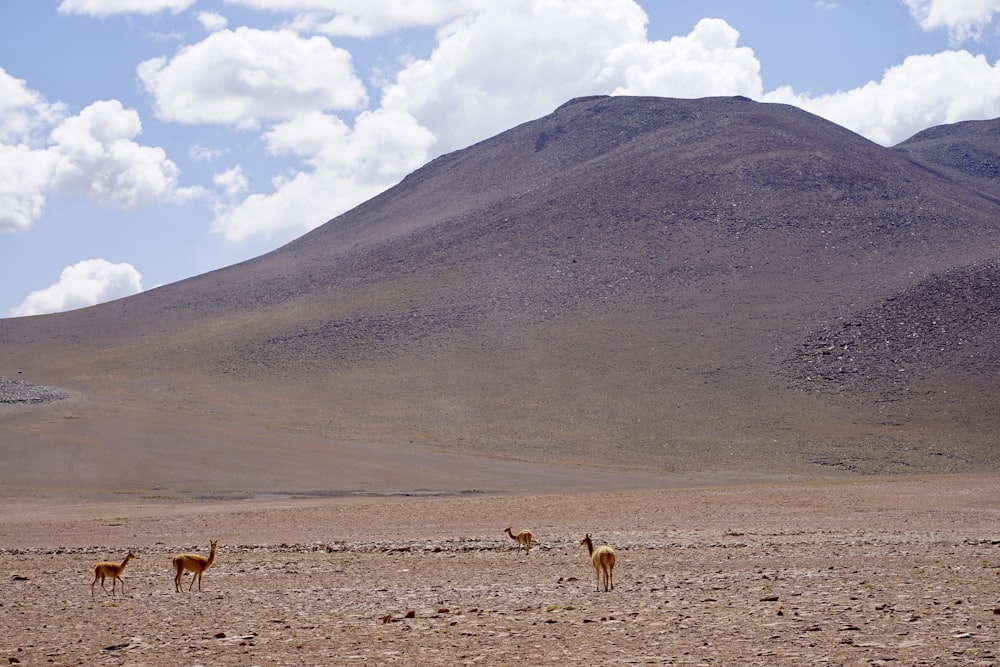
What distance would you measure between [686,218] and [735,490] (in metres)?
52.3

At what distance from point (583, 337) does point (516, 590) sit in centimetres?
5261

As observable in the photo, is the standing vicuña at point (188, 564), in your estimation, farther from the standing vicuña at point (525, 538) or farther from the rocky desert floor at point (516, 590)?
the standing vicuña at point (525, 538)

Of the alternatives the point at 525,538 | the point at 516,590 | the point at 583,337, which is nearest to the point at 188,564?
the point at 516,590

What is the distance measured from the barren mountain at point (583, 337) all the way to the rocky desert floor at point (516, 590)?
1581cm

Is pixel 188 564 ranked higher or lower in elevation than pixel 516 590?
higher

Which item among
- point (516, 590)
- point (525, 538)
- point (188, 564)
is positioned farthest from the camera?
point (525, 538)

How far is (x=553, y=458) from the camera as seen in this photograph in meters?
45.8

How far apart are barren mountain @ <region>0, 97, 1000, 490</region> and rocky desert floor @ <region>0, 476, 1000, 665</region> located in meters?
15.8

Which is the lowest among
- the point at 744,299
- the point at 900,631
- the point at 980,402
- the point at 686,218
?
the point at 900,631

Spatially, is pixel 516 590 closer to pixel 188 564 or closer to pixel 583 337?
pixel 188 564

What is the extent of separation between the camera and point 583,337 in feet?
215

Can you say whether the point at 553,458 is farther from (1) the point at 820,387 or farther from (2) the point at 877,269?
(2) the point at 877,269

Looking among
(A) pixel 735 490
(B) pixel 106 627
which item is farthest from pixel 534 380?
(B) pixel 106 627

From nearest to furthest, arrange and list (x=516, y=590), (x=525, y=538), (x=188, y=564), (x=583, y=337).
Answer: (x=516, y=590) → (x=188, y=564) → (x=525, y=538) → (x=583, y=337)
